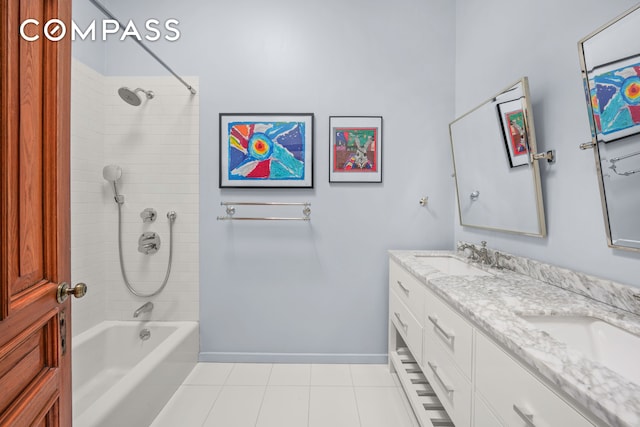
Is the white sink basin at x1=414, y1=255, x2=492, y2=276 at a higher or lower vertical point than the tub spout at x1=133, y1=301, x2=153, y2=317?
higher

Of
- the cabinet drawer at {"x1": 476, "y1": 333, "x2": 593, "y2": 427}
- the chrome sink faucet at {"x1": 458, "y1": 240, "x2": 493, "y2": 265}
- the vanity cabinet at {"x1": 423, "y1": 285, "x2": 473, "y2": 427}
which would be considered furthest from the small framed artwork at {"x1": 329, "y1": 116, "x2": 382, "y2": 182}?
the cabinet drawer at {"x1": 476, "y1": 333, "x2": 593, "y2": 427}

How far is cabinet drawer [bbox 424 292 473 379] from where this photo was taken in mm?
930

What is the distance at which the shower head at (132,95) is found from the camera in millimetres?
1792

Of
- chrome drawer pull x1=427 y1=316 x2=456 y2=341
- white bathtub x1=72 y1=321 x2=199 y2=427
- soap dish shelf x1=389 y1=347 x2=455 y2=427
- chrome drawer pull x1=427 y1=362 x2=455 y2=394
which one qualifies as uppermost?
chrome drawer pull x1=427 y1=316 x2=456 y2=341

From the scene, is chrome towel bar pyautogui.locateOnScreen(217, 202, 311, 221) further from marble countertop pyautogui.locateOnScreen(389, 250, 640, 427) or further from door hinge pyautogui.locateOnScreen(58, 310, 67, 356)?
door hinge pyautogui.locateOnScreen(58, 310, 67, 356)

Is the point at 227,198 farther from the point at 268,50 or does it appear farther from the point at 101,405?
the point at 101,405

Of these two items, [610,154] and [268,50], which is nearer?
[610,154]

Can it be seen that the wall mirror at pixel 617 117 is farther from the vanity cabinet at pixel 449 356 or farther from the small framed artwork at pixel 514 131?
the vanity cabinet at pixel 449 356

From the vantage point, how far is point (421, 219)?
207cm

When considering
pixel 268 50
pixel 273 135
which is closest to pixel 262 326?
pixel 273 135

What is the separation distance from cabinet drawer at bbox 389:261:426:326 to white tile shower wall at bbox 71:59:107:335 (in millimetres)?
2097

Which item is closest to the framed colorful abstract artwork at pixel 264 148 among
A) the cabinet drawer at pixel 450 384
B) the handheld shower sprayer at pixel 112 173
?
the handheld shower sprayer at pixel 112 173

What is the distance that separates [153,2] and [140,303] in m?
2.26

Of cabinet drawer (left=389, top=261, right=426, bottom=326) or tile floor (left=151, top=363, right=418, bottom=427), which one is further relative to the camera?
tile floor (left=151, top=363, right=418, bottom=427)
